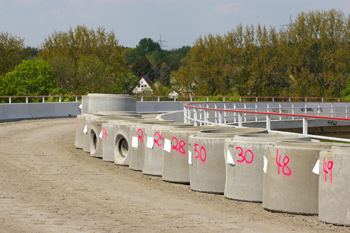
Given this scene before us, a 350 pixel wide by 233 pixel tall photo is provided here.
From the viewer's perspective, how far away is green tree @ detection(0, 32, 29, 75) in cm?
6575

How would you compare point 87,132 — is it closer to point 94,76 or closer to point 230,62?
point 94,76

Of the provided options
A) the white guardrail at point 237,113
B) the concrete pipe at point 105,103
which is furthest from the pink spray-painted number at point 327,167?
the concrete pipe at point 105,103

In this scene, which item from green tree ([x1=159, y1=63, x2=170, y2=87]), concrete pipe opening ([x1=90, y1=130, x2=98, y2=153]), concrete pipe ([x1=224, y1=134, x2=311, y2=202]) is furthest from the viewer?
green tree ([x1=159, y1=63, x2=170, y2=87])

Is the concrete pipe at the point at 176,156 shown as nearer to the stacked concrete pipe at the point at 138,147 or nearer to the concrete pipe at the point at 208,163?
the concrete pipe at the point at 208,163

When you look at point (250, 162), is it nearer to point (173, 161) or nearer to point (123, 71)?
point (173, 161)

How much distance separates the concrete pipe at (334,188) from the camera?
6395 mm

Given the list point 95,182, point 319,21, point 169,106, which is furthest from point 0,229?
point 319,21

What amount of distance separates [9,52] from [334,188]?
2608 inches

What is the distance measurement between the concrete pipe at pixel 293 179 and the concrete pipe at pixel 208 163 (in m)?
1.35

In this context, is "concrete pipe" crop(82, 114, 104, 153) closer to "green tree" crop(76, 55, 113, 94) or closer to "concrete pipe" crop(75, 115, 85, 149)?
"concrete pipe" crop(75, 115, 85, 149)

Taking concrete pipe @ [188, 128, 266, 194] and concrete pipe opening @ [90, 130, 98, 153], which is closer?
concrete pipe @ [188, 128, 266, 194]

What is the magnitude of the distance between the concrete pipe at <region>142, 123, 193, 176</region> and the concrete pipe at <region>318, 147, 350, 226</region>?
435 cm

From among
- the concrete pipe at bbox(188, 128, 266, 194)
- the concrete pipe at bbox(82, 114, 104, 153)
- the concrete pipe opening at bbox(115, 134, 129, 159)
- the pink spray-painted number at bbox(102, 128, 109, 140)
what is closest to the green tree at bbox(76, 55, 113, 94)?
the concrete pipe at bbox(82, 114, 104, 153)

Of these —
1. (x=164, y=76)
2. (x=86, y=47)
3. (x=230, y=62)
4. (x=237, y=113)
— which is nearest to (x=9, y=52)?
(x=86, y=47)
